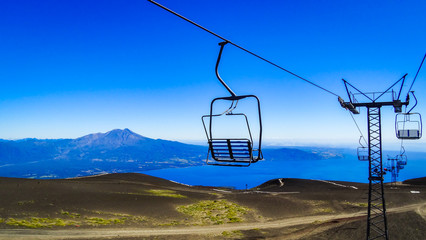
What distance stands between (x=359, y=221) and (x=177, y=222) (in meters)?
25.1

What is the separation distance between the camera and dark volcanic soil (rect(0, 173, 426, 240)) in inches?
1246

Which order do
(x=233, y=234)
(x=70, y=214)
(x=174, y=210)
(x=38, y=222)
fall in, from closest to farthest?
(x=38, y=222) → (x=233, y=234) → (x=70, y=214) → (x=174, y=210)

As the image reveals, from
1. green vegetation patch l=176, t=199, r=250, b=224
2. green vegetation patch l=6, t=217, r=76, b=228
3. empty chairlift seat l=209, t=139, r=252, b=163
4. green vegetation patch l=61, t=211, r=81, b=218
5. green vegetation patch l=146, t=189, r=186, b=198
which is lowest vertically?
green vegetation patch l=176, t=199, r=250, b=224

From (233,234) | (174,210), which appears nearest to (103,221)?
(174,210)

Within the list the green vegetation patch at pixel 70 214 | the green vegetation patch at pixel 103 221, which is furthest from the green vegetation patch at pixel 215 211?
the green vegetation patch at pixel 70 214

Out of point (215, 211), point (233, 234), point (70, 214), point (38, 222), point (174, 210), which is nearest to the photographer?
point (38, 222)

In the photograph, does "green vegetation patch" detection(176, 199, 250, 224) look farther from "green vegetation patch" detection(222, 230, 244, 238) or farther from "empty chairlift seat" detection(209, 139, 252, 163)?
"empty chairlift seat" detection(209, 139, 252, 163)

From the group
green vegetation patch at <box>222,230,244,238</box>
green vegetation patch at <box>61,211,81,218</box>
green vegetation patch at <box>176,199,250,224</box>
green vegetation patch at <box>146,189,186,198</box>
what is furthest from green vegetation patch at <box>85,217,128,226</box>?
green vegetation patch at <box>146,189,186,198</box>

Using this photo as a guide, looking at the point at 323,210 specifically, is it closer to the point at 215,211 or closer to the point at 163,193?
the point at 215,211

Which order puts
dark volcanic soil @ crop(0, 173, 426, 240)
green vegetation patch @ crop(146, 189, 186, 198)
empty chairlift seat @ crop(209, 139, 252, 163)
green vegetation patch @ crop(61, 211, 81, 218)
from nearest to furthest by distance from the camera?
empty chairlift seat @ crop(209, 139, 252, 163), dark volcanic soil @ crop(0, 173, 426, 240), green vegetation patch @ crop(61, 211, 81, 218), green vegetation patch @ crop(146, 189, 186, 198)

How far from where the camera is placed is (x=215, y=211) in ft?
140

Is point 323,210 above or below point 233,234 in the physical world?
below

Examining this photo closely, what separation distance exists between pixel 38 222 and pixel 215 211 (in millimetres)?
24198

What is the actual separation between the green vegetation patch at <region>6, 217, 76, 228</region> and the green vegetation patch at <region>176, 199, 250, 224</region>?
16623mm
